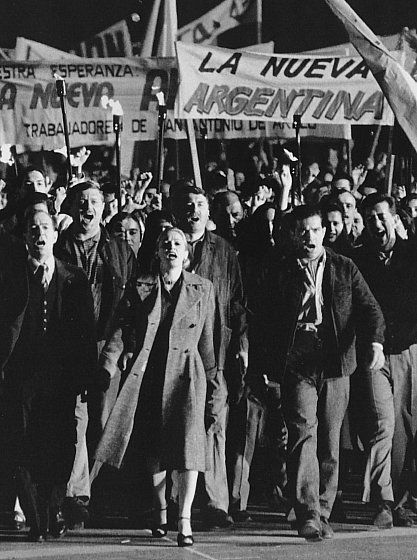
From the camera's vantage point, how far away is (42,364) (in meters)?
7.76

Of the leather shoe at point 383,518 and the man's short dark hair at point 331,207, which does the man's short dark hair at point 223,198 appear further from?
the leather shoe at point 383,518

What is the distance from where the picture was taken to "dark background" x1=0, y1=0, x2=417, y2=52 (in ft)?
57.2

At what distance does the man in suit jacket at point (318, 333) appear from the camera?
7.97m

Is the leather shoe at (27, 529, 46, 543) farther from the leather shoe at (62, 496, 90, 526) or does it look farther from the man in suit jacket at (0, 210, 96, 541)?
the leather shoe at (62, 496, 90, 526)

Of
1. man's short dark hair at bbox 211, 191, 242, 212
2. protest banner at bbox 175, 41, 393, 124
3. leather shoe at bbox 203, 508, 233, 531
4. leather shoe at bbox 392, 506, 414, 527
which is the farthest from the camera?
protest banner at bbox 175, 41, 393, 124

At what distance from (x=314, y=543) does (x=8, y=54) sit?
966 cm

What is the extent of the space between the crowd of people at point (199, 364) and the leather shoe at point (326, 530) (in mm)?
54

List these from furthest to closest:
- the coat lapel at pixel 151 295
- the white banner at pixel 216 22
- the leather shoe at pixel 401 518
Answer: the white banner at pixel 216 22, the leather shoe at pixel 401 518, the coat lapel at pixel 151 295

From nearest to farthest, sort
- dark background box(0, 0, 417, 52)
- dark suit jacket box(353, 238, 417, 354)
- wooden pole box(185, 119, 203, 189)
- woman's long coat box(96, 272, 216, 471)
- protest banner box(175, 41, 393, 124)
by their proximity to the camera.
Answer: woman's long coat box(96, 272, 216, 471) < dark suit jacket box(353, 238, 417, 354) < protest banner box(175, 41, 393, 124) < wooden pole box(185, 119, 203, 189) < dark background box(0, 0, 417, 52)

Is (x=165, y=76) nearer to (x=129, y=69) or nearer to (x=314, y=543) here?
(x=129, y=69)

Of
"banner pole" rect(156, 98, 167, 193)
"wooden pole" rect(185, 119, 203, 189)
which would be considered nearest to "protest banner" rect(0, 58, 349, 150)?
"wooden pole" rect(185, 119, 203, 189)

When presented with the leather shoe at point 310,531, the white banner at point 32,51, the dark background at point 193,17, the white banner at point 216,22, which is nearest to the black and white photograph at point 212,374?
the leather shoe at point 310,531

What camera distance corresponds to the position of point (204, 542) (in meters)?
7.59

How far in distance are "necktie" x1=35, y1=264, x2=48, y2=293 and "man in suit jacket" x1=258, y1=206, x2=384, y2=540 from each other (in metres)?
1.29
